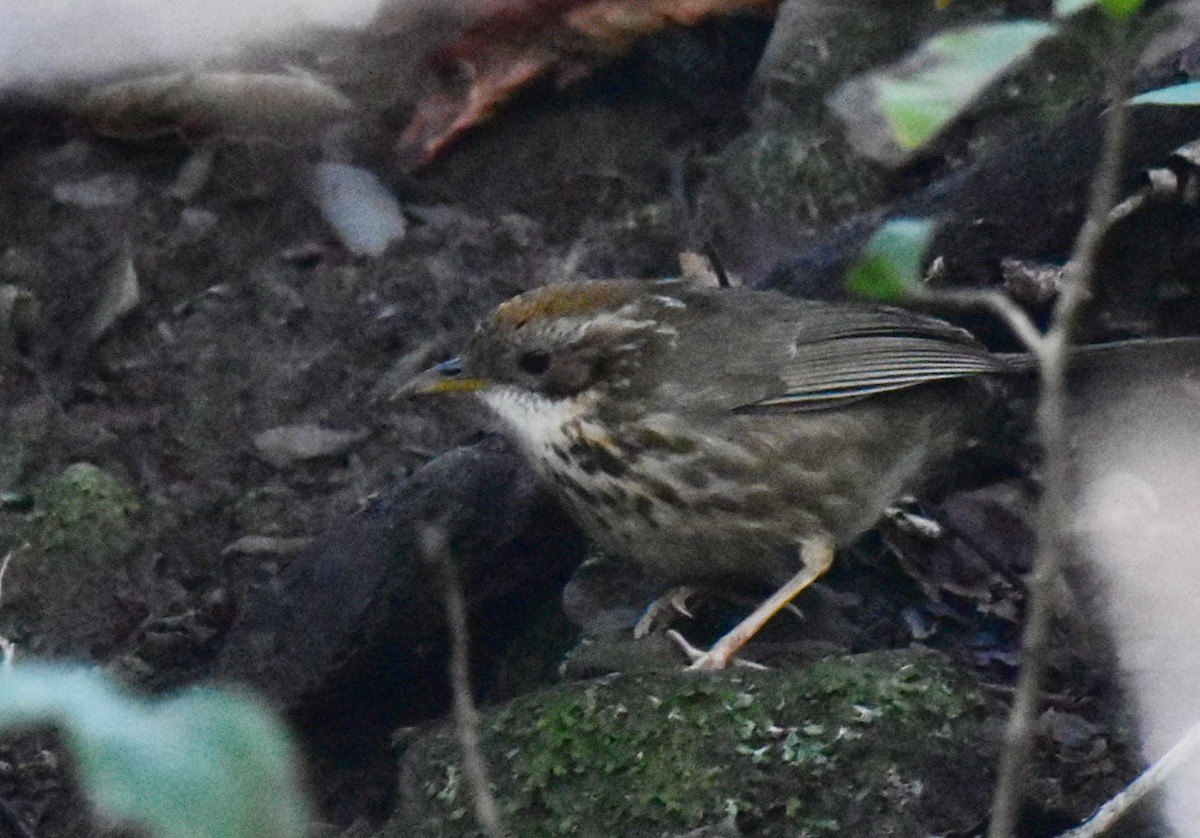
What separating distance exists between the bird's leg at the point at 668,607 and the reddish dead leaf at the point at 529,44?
2.28 m

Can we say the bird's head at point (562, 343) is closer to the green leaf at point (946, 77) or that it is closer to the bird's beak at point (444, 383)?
the bird's beak at point (444, 383)

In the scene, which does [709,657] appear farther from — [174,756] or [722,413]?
[174,756]

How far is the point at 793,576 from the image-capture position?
4.99 metres

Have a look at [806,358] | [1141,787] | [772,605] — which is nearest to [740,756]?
[772,605]

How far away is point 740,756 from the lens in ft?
13.7

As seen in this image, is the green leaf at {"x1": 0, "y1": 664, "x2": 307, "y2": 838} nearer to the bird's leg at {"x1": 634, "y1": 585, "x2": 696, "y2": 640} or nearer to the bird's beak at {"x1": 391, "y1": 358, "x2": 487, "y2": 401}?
the bird's leg at {"x1": 634, "y1": 585, "x2": 696, "y2": 640}

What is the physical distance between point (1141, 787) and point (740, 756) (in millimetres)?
986

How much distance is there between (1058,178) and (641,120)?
1.83 metres

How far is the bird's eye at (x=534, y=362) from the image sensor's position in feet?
16.4

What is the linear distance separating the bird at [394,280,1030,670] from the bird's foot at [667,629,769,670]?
0.02 meters

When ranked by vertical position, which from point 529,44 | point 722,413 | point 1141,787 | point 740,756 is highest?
point 529,44

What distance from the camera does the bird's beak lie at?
5.06m

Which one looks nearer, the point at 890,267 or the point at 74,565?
the point at 890,267

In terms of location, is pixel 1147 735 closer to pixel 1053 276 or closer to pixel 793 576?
pixel 793 576
